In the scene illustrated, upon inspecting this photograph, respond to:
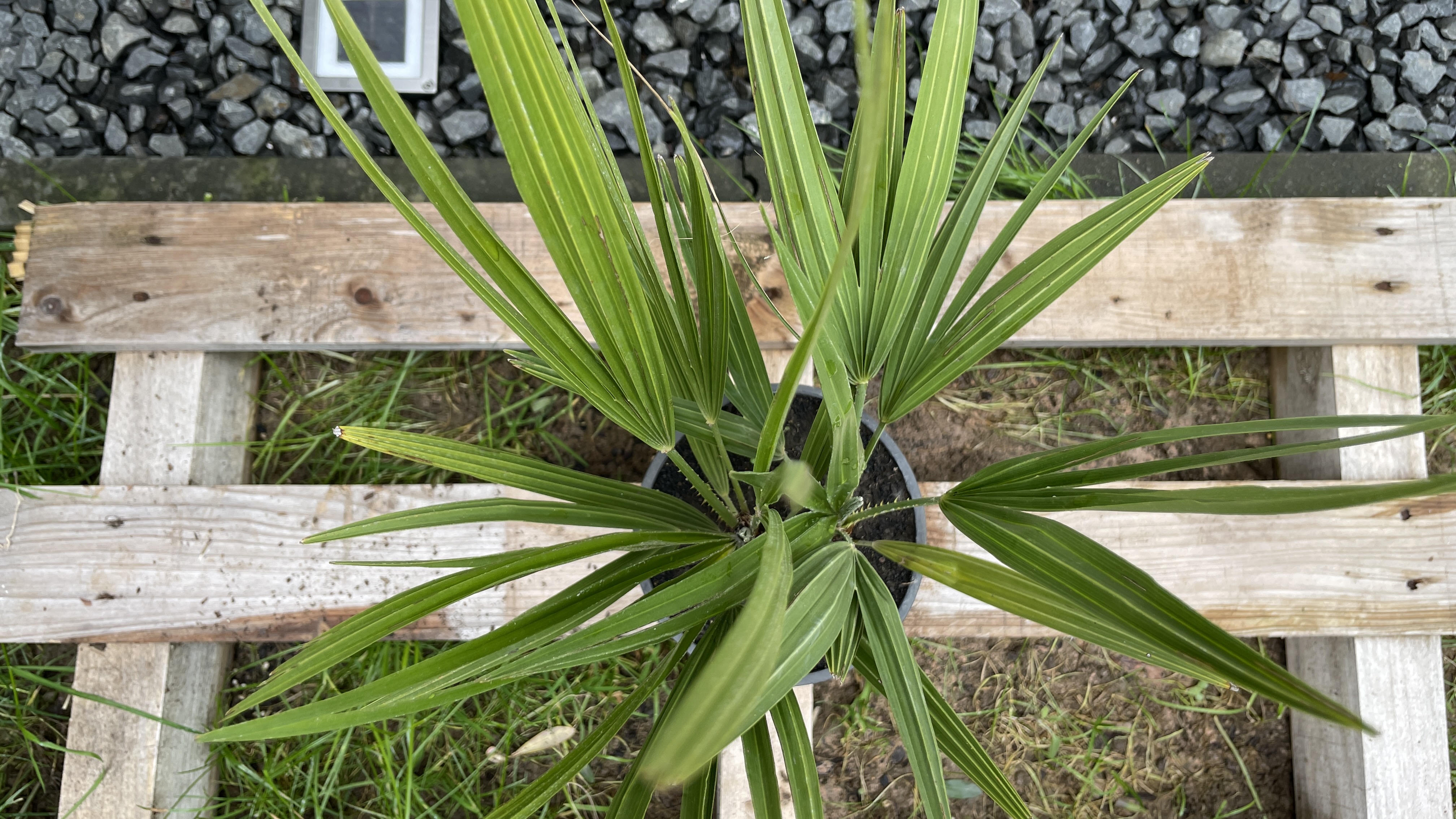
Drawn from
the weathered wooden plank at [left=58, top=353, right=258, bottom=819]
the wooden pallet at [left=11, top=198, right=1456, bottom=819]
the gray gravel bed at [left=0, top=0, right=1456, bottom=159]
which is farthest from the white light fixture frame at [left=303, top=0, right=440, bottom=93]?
the weathered wooden plank at [left=58, top=353, right=258, bottom=819]

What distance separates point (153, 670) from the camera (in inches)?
36.7

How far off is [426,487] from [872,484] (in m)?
0.50

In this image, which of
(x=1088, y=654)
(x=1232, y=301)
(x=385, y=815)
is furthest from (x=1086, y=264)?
(x=385, y=815)

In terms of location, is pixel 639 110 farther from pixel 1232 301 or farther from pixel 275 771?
pixel 275 771

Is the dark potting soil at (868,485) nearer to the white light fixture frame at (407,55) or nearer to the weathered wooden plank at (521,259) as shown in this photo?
the weathered wooden plank at (521,259)

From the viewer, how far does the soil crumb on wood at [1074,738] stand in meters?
1.07

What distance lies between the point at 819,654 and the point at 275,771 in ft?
2.96

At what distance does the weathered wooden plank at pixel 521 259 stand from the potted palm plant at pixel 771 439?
33cm

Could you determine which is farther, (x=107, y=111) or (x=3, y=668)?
(x=107, y=111)

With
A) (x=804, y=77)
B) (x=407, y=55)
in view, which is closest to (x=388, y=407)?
(x=407, y=55)

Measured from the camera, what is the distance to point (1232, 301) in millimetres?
952

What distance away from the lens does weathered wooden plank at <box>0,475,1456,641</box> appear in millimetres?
910

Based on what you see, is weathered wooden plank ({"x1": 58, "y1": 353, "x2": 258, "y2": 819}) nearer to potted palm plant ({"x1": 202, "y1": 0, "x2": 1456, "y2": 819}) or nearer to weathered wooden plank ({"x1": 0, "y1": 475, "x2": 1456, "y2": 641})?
weathered wooden plank ({"x1": 0, "y1": 475, "x2": 1456, "y2": 641})

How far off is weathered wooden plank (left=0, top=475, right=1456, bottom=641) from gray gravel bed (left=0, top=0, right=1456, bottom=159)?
563 millimetres
